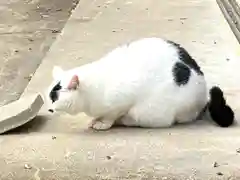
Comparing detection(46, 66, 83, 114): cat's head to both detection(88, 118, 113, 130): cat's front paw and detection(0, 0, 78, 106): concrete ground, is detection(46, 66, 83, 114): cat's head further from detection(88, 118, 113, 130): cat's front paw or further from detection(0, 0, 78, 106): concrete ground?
detection(0, 0, 78, 106): concrete ground

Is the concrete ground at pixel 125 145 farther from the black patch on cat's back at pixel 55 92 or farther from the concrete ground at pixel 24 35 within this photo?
the concrete ground at pixel 24 35

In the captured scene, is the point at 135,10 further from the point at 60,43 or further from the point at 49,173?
the point at 49,173

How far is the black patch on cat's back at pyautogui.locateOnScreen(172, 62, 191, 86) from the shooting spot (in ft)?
6.24

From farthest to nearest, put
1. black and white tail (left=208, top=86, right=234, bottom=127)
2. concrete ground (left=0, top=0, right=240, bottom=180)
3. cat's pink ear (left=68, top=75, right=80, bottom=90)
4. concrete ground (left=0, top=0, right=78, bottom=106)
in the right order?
concrete ground (left=0, top=0, right=78, bottom=106) → black and white tail (left=208, top=86, right=234, bottom=127) → cat's pink ear (left=68, top=75, right=80, bottom=90) → concrete ground (left=0, top=0, right=240, bottom=180)

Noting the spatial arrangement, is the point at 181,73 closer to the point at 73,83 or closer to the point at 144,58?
the point at 144,58

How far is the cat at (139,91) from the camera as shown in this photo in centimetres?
187

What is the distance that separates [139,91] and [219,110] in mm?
261

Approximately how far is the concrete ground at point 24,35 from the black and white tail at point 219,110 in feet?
3.26

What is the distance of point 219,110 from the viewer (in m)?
1.94

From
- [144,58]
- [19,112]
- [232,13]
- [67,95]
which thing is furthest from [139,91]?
[232,13]

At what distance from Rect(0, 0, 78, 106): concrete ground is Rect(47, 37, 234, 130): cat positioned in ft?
2.65

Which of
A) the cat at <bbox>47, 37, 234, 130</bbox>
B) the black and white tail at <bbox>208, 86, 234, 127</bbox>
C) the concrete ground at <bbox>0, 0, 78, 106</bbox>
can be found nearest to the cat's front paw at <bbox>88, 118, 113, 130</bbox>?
the cat at <bbox>47, 37, 234, 130</bbox>

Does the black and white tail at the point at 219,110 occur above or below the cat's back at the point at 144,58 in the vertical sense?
below

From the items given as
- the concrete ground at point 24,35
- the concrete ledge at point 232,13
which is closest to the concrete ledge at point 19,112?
the concrete ground at point 24,35
